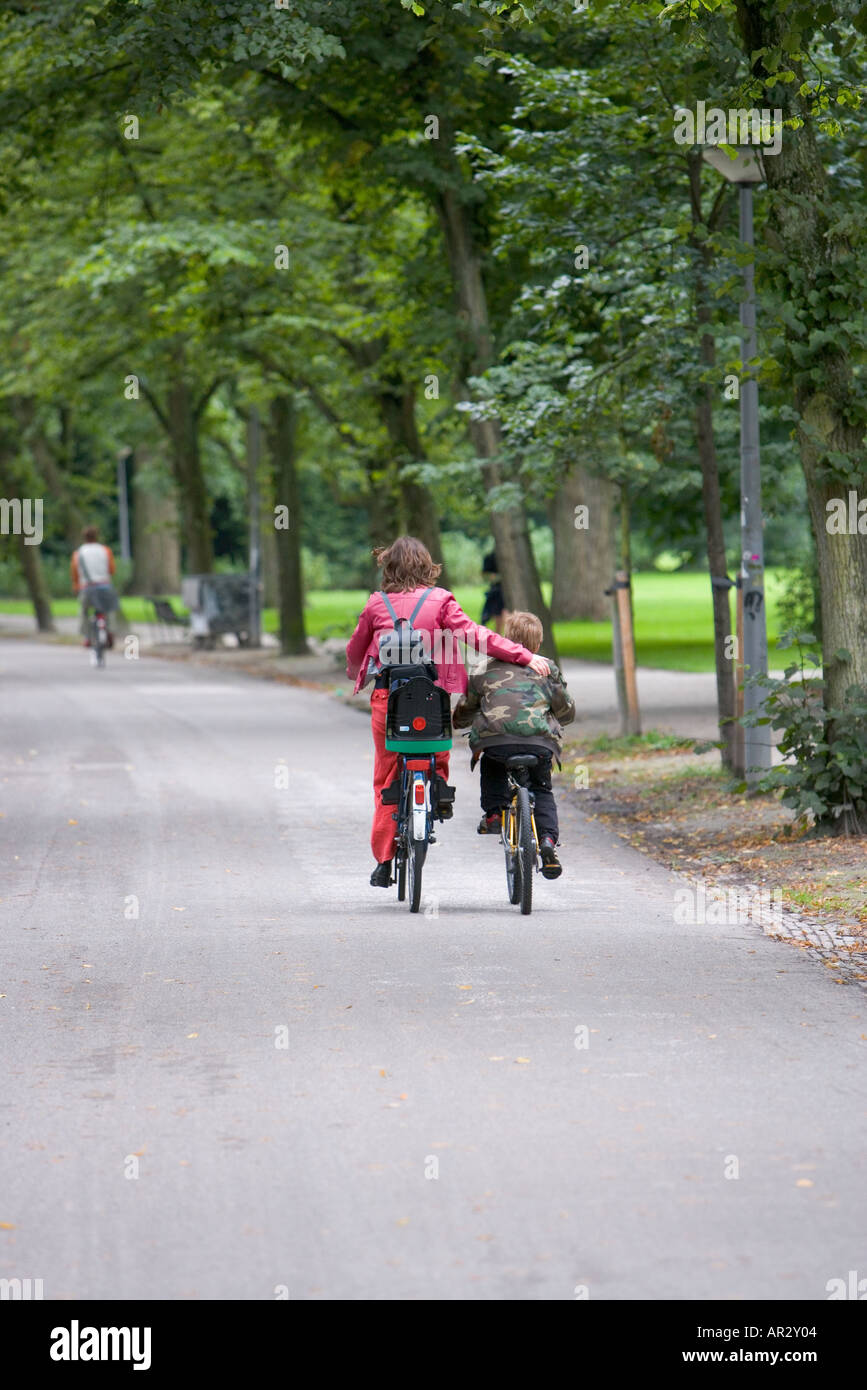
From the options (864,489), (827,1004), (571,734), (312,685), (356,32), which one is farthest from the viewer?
(312,685)

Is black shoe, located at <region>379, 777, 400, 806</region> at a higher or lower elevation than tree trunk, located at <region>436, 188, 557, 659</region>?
lower

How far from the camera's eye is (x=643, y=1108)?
6168 millimetres

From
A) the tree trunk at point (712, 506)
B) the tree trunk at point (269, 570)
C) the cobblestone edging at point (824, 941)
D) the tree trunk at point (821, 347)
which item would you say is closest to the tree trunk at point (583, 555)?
the tree trunk at point (269, 570)

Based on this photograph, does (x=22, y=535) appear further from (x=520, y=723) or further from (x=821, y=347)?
(x=520, y=723)

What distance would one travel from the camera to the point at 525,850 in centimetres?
968

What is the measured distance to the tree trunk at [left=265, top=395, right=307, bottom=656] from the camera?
Result: 34.2 metres

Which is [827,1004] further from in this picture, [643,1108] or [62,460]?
[62,460]

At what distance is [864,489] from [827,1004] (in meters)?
5.14

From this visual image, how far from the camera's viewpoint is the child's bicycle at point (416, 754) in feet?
31.8

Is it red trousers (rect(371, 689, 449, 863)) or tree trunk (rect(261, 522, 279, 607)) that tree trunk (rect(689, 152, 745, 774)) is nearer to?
red trousers (rect(371, 689, 449, 863))

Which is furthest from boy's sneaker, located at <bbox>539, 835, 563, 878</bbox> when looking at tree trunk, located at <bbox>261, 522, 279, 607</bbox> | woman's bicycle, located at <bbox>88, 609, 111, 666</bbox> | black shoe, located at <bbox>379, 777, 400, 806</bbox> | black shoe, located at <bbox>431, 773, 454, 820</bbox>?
tree trunk, located at <bbox>261, 522, 279, 607</bbox>

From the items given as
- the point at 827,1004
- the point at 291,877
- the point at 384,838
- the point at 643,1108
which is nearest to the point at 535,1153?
the point at 643,1108

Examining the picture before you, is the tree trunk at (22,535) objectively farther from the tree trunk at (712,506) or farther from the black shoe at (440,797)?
the black shoe at (440,797)

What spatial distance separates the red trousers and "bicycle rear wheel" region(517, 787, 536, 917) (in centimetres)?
45
